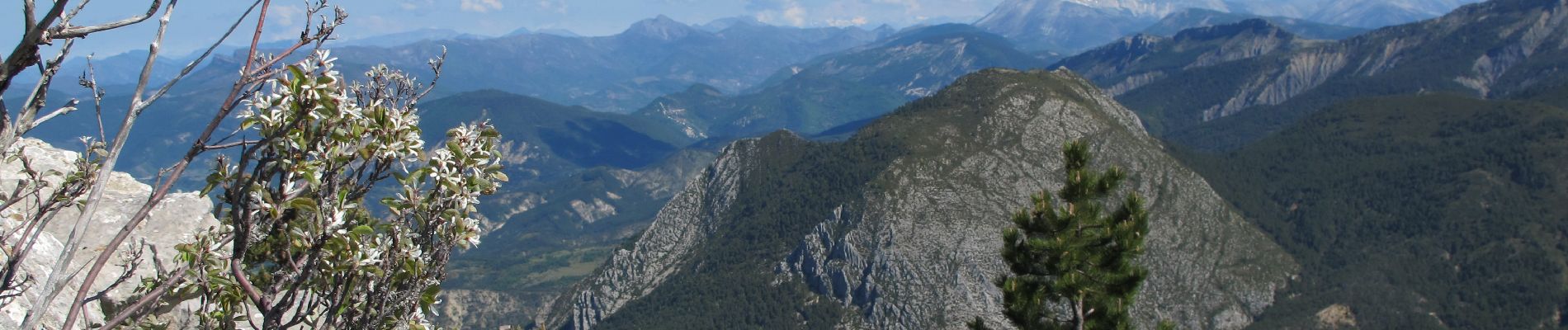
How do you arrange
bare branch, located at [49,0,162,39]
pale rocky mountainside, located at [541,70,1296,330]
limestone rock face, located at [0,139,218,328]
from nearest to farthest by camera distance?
bare branch, located at [49,0,162,39] < limestone rock face, located at [0,139,218,328] < pale rocky mountainside, located at [541,70,1296,330]

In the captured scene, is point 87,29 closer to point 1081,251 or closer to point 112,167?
point 112,167

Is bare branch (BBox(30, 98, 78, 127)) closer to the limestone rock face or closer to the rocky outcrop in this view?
the limestone rock face

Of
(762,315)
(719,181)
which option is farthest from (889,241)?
(719,181)

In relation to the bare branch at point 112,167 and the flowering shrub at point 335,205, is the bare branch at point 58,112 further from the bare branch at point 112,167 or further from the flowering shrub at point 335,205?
the flowering shrub at point 335,205

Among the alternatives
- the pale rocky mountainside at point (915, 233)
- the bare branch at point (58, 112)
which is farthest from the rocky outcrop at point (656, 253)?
the bare branch at point (58, 112)

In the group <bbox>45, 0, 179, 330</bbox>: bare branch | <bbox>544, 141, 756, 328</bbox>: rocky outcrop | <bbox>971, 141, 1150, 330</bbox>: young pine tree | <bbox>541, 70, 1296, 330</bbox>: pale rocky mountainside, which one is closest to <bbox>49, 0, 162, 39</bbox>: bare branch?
<bbox>45, 0, 179, 330</bbox>: bare branch

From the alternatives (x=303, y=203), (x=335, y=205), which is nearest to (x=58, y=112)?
(x=303, y=203)
